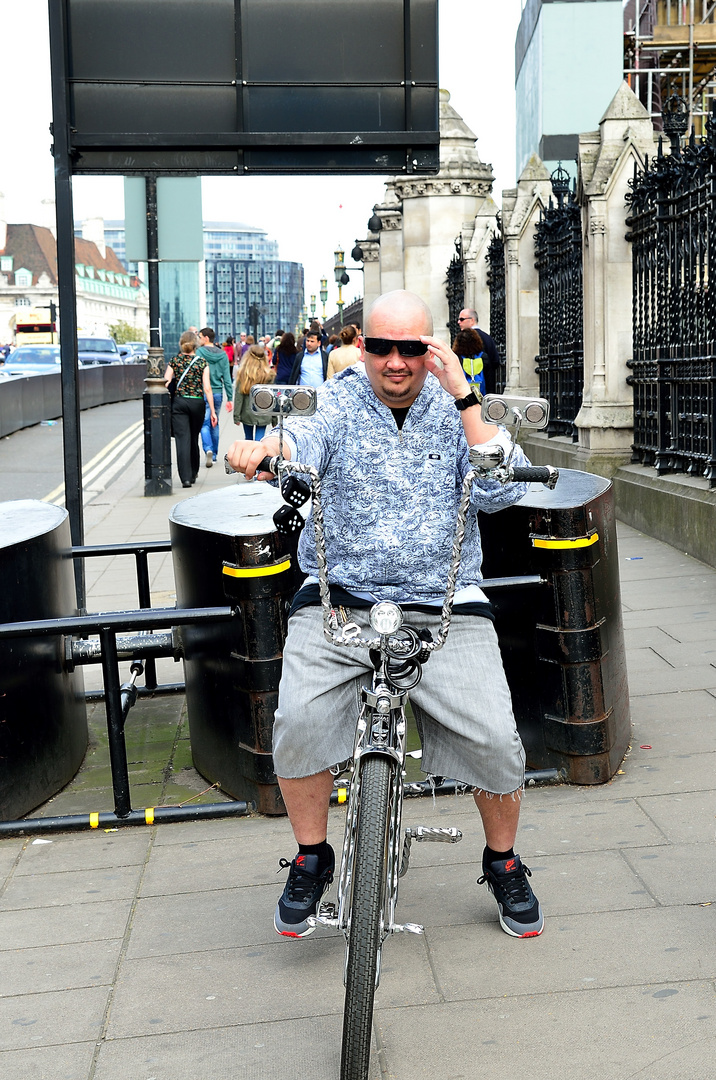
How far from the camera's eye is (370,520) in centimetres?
317

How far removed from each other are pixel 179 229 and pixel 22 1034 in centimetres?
998

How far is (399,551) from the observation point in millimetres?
3174

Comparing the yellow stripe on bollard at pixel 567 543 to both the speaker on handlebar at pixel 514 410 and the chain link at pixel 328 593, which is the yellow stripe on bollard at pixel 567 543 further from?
the speaker on handlebar at pixel 514 410

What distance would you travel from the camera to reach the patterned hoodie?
3.17m

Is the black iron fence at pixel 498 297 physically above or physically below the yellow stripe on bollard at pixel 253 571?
above

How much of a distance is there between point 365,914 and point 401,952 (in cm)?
80

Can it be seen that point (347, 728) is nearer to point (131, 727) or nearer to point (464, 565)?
point (464, 565)

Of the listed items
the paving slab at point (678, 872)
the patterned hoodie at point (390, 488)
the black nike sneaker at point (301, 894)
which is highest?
the patterned hoodie at point (390, 488)

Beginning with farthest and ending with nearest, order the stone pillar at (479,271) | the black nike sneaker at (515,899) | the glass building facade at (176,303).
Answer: the glass building facade at (176,303) < the stone pillar at (479,271) < the black nike sneaker at (515,899)

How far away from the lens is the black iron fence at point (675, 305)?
901 centimetres

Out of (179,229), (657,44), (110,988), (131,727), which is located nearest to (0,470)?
(179,229)

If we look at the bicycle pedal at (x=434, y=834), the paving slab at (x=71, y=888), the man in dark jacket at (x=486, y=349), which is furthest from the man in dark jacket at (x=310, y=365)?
the bicycle pedal at (x=434, y=834)

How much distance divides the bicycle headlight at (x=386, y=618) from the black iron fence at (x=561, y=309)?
413 inches

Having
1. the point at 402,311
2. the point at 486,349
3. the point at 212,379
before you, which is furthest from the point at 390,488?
the point at 212,379
